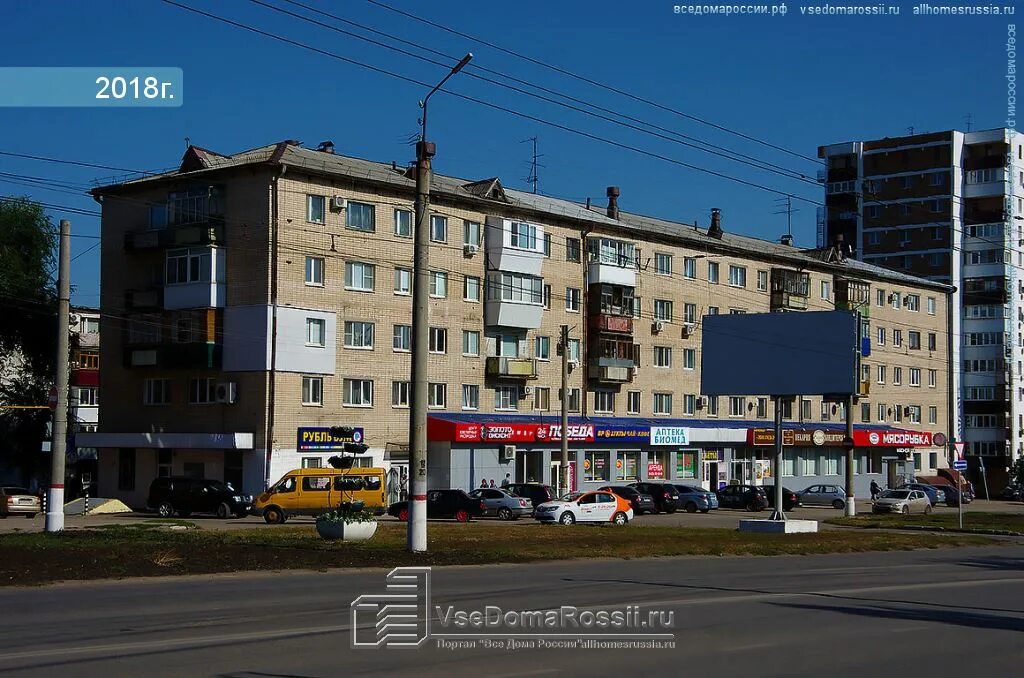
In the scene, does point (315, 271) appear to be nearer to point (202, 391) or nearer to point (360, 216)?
point (360, 216)

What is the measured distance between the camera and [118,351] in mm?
59906

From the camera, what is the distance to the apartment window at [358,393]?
2235 inches

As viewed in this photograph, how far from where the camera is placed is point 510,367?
208 ft

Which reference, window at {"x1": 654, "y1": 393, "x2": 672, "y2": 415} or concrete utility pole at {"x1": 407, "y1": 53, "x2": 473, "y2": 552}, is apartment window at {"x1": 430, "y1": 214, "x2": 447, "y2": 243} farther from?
concrete utility pole at {"x1": 407, "y1": 53, "x2": 473, "y2": 552}

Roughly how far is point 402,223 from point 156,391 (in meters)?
14.2

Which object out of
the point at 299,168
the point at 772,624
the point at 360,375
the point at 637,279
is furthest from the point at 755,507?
the point at 772,624

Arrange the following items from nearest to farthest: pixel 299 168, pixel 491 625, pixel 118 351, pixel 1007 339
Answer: pixel 491 625 → pixel 299 168 → pixel 118 351 → pixel 1007 339

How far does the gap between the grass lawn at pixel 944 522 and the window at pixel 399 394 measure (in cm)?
2054

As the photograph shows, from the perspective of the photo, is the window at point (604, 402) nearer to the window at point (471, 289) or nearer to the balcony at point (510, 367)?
the balcony at point (510, 367)

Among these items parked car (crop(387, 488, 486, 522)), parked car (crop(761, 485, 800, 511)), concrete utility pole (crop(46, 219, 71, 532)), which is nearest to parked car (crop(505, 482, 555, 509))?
parked car (crop(387, 488, 486, 522))

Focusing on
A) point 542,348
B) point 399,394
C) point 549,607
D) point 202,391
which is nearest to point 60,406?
point 549,607

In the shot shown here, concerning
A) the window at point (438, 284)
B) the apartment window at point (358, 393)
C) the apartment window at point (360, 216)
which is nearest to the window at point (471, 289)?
the window at point (438, 284)

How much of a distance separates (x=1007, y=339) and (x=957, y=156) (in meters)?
15.6

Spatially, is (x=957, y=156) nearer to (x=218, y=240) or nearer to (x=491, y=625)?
(x=218, y=240)
